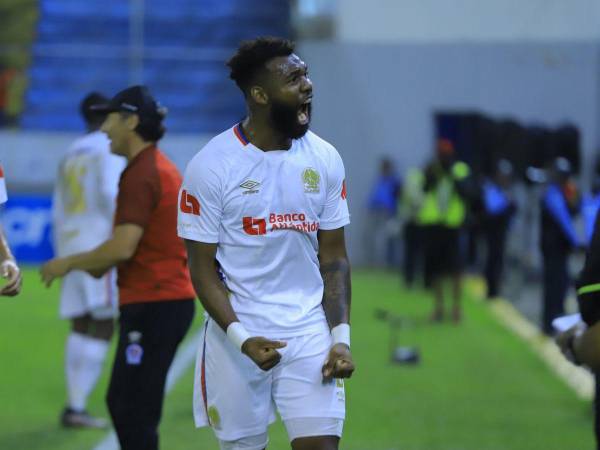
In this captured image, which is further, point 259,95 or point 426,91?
point 426,91

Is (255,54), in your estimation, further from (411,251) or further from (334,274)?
(411,251)

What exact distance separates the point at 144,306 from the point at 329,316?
1566mm

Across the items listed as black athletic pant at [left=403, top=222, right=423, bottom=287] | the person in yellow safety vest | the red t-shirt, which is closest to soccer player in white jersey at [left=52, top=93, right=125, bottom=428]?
the red t-shirt

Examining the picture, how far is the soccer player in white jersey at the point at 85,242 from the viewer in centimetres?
884

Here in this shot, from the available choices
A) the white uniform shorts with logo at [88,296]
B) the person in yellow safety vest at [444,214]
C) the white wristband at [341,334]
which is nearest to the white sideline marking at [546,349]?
the person in yellow safety vest at [444,214]

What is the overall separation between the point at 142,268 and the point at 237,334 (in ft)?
5.47

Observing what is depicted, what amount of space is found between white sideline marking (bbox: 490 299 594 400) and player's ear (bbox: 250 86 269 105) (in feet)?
15.6

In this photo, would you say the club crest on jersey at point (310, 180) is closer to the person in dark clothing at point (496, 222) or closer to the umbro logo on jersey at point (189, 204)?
the umbro logo on jersey at point (189, 204)

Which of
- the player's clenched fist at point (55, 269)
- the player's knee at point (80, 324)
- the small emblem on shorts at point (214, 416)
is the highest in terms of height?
the player's clenched fist at point (55, 269)

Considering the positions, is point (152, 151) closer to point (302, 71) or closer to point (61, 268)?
point (61, 268)

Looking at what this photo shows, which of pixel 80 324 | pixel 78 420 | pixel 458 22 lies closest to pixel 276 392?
pixel 78 420

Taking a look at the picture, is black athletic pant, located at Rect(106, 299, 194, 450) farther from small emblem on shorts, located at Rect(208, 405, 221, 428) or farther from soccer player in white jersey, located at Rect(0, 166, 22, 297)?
small emblem on shorts, located at Rect(208, 405, 221, 428)

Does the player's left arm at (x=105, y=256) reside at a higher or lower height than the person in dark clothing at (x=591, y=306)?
lower

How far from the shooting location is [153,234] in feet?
21.1
